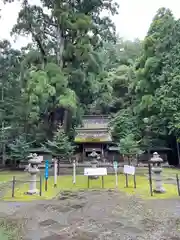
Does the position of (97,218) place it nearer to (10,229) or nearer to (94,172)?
(10,229)

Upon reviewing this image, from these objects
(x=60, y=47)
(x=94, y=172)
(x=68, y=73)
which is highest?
(x=60, y=47)

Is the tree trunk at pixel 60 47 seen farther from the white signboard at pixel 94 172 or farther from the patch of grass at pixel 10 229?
the patch of grass at pixel 10 229

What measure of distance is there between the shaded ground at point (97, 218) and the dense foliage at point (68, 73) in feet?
31.8

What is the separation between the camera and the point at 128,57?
34.9 metres

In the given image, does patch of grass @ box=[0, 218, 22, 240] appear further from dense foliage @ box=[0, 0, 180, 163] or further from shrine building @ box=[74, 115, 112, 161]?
shrine building @ box=[74, 115, 112, 161]

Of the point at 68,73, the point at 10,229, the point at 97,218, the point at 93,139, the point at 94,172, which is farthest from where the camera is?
the point at 93,139

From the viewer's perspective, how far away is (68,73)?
61.2 feet

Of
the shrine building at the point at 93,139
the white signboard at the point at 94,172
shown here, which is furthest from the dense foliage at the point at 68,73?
the white signboard at the point at 94,172

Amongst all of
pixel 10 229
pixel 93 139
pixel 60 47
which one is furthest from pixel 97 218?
pixel 60 47

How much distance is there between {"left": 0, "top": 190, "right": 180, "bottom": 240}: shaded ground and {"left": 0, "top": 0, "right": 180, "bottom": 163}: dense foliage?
968 cm

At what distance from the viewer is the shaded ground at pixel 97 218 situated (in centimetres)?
422

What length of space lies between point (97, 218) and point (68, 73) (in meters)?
14.8

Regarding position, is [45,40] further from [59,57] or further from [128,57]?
[128,57]

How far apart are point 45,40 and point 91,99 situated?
6520 millimetres
